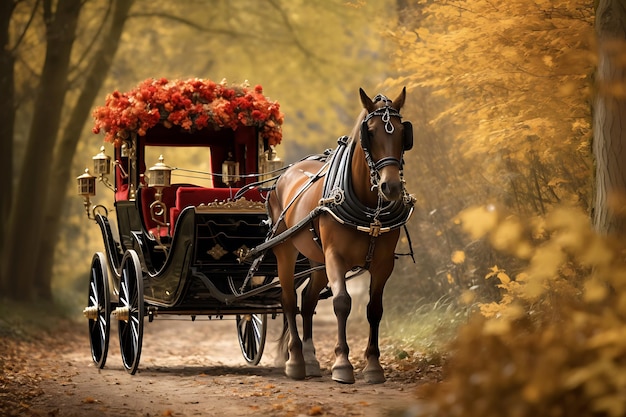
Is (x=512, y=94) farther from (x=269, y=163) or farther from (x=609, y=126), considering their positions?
(x=269, y=163)

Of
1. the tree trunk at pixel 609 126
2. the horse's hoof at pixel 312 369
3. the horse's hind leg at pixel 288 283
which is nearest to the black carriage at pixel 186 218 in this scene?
the horse's hind leg at pixel 288 283

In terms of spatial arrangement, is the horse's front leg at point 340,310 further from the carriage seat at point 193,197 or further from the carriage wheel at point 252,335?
the carriage wheel at point 252,335

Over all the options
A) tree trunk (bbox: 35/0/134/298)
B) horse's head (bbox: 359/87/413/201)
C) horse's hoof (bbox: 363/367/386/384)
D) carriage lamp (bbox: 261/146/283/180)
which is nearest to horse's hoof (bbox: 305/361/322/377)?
horse's hoof (bbox: 363/367/386/384)

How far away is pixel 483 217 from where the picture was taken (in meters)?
5.41

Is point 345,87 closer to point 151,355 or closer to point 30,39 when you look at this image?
point 30,39

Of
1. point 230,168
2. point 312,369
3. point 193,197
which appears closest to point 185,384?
point 312,369

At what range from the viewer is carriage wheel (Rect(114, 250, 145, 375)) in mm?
9836

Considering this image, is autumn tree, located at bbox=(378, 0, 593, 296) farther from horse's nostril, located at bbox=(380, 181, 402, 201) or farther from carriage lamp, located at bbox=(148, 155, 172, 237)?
carriage lamp, located at bbox=(148, 155, 172, 237)

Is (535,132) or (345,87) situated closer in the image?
(535,132)

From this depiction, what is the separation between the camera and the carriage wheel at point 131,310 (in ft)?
32.3

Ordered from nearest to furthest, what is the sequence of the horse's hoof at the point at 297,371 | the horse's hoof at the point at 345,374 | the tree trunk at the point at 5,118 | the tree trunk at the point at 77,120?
the horse's hoof at the point at 345,374, the horse's hoof at the point at 297,371, the tree trunk at the point at 5,118, the tree trunk at the point at 77,120

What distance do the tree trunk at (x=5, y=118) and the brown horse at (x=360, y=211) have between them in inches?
351

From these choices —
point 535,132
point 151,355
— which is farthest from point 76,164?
point 535,132

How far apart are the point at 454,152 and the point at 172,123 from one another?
4.20m
